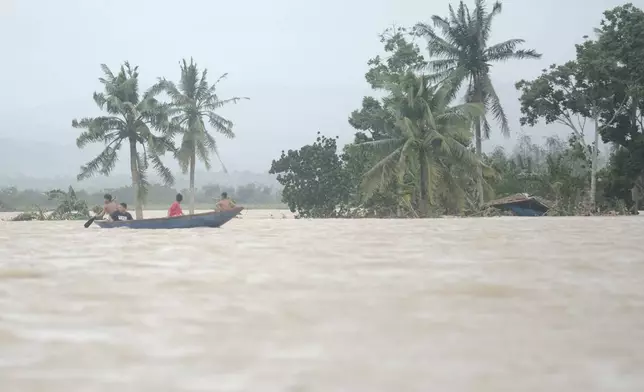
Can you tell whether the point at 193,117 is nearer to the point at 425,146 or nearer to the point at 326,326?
the point at 425,146

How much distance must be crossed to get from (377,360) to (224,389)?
0.70 meters

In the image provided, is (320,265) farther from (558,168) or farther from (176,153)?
(176,153)

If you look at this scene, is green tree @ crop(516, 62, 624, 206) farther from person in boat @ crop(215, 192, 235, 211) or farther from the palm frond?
person in boat @ crop(215, 192, 235, 211)

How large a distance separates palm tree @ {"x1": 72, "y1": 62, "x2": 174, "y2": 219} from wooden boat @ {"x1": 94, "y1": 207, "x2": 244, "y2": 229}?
12.4 metres

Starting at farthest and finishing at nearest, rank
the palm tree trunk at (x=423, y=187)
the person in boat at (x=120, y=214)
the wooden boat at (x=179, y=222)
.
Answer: the palm tree trunk at (x=423, y=187) → the person in boat at (x=120, y=214) → the wooden boat at (x=179, y=222)

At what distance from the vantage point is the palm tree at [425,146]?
23812 millimetres

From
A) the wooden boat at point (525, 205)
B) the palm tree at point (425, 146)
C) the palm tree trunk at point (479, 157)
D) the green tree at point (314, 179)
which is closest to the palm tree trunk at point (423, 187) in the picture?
the palm tree at point (425, 146)

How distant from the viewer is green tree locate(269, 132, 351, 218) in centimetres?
3250

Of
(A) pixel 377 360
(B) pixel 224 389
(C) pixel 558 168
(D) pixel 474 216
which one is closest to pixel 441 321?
(A) pixel 377 360

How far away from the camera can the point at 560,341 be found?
132 inches

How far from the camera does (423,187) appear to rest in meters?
24.9

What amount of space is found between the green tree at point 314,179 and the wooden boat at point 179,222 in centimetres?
1375

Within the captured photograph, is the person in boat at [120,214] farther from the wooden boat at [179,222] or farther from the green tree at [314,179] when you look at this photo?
the green tree at [314,179]

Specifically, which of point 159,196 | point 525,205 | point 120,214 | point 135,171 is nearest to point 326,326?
point 120,214
